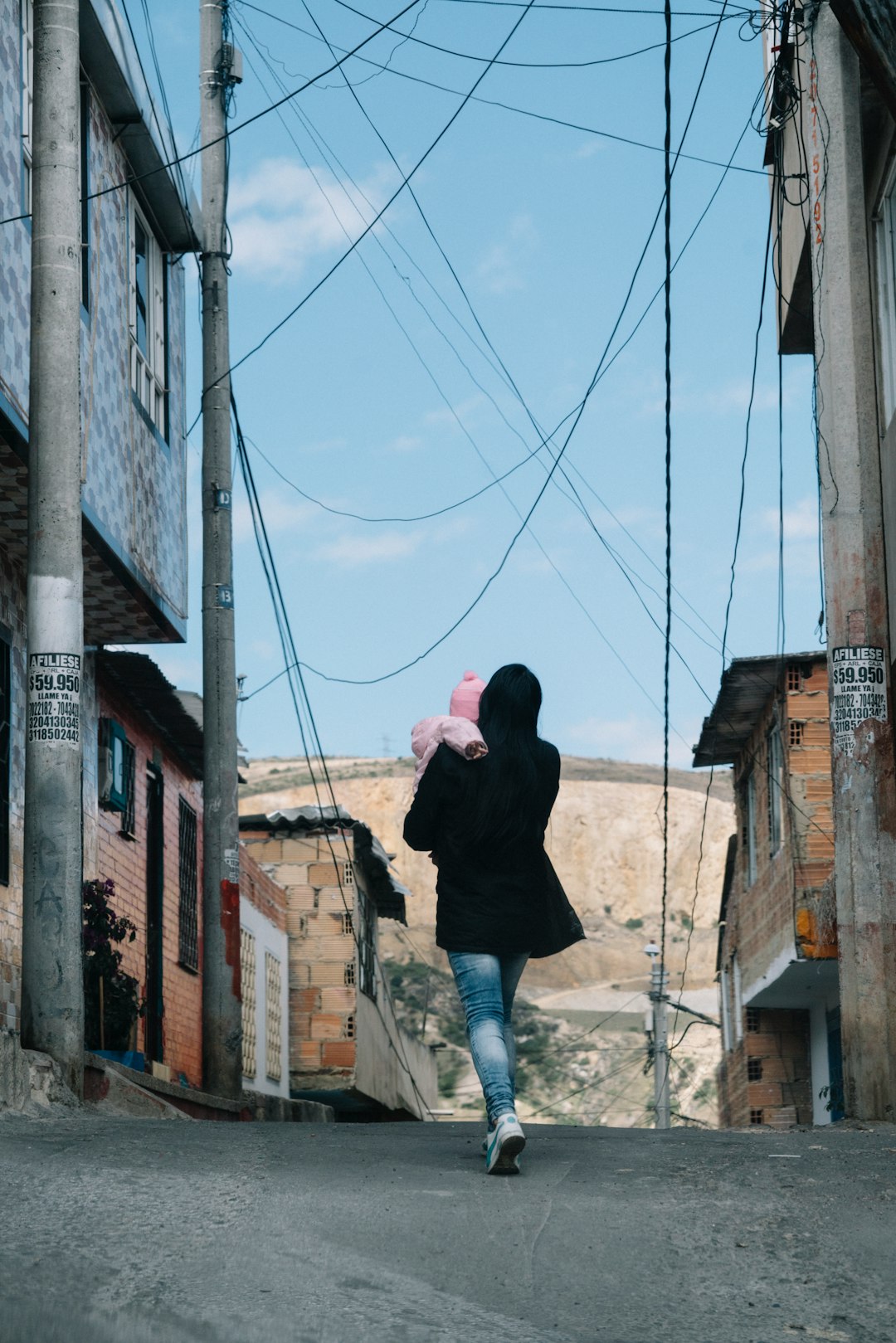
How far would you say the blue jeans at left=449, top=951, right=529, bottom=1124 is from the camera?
21.3ft

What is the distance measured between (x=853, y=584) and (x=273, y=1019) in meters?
15.4

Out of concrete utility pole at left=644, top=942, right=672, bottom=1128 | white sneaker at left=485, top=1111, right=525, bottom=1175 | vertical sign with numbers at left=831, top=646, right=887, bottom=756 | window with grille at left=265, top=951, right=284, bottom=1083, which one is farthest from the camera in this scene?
concrete utility pole at left=644, top=942, right=672, bottom=1128

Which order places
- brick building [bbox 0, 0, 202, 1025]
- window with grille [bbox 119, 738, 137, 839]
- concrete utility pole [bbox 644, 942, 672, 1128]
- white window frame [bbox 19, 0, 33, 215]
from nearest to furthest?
brick building [bbox 0, 0, 202, 1025] → white window frame [bbox 19, 0, 33, 215] → window with grille [bbox 119, 738, 137, 839] → concrete utility pole [bbox 644, 942, 672, 1128]

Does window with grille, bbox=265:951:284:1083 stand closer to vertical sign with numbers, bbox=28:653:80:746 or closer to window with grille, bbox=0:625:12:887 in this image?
window with grille, bbox=0:625:12:887

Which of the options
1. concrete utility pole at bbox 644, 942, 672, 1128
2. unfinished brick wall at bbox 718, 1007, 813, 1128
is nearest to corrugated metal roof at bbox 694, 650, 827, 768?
unfinished brick wall at bbox 718, 1007, 813, 1128

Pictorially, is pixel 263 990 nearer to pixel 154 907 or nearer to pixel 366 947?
pixel 366 947

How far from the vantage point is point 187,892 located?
2002 cm

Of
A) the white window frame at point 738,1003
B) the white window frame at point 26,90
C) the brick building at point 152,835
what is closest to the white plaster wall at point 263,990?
the brick building at point 152,835

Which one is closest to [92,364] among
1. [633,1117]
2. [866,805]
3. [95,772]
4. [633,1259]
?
[95,772]

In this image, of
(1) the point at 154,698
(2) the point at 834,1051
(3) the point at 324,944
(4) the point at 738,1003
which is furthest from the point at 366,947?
(1) the point at 154,698

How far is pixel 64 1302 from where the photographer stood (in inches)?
162

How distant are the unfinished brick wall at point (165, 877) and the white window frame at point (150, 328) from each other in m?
2.86

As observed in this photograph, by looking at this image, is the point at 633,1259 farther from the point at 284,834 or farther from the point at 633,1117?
the point at 633,1117

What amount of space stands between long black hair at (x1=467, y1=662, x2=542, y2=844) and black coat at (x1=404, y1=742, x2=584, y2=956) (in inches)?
1.3
